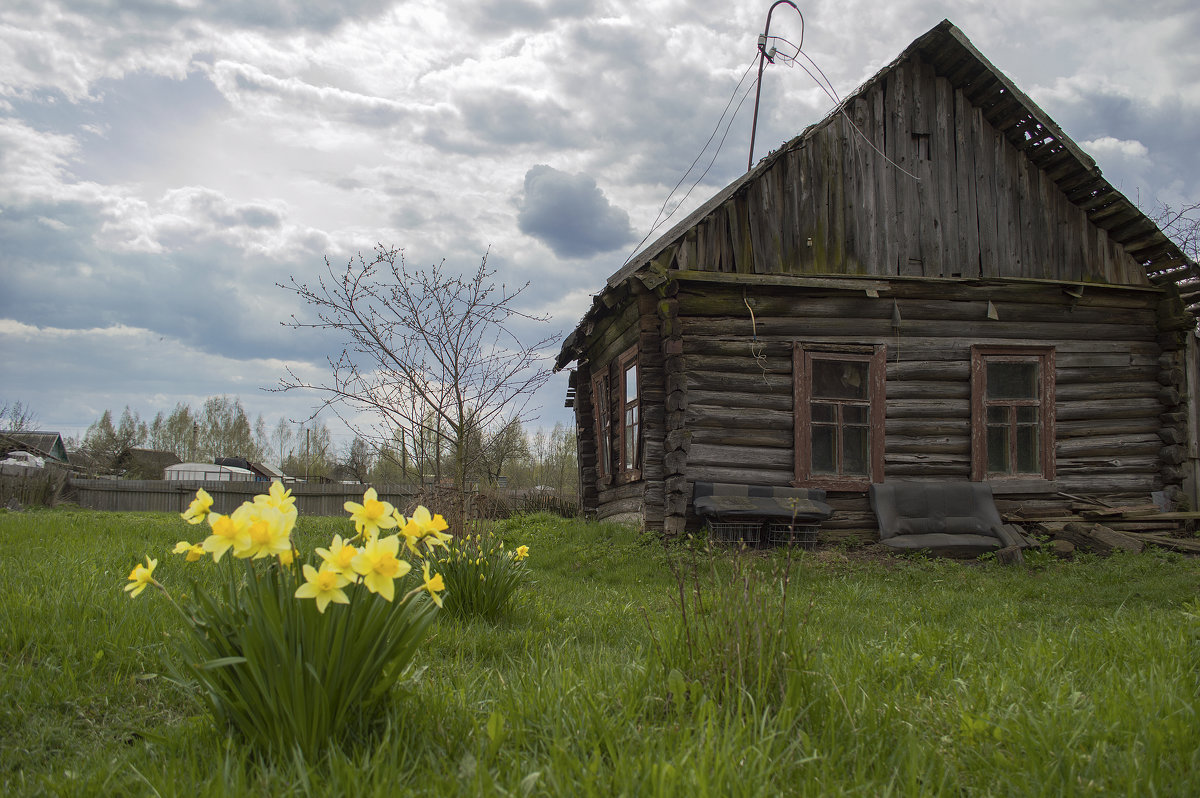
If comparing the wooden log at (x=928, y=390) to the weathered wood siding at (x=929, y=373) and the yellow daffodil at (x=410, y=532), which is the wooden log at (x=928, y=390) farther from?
the yellow daffodil at (x=410, y=532)

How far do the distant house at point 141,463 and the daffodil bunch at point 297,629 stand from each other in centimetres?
4354

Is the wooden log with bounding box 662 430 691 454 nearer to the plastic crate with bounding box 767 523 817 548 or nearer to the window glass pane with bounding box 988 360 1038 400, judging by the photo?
the plastic crate with bounding box 767 523 817 548

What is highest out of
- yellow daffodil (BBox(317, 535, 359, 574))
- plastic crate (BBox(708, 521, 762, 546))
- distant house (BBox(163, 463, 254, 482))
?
yellow daffodil (BBox(317, 535, 359, 574))

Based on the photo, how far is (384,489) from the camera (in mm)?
22938

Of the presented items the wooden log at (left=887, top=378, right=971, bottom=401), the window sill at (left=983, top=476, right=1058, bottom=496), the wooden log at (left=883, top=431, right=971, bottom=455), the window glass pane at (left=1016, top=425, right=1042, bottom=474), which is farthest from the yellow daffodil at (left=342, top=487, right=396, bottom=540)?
the window glass pane at (left=1016, top=425, right=1042, bottom=474)

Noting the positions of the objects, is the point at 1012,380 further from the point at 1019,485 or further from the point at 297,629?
the point at 297,629

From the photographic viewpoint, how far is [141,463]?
1704 inches

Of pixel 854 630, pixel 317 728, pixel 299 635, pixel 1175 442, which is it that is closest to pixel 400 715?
pixel 317 728

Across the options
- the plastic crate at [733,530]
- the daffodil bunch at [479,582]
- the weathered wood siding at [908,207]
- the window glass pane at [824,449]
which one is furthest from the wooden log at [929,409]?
the daffodil bunch at [479,582]

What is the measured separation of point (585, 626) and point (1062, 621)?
Answer: 379 centimetres

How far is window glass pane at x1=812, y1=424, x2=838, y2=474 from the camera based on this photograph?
422 inches

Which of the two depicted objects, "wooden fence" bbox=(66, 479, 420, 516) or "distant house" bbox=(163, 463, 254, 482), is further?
"distant house" bbox=(163, 463, 254, 482)

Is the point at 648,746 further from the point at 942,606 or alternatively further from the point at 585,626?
the point at 942,606

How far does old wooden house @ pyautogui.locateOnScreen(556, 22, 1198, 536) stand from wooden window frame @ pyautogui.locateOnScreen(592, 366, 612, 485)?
1311 millimetres
